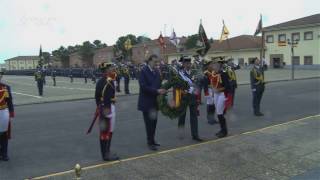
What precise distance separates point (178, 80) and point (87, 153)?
2.34 m

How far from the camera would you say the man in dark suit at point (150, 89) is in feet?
28.3

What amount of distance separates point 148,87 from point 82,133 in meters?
3.16

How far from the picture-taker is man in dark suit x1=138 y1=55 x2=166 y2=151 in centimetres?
864

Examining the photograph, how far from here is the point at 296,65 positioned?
214 feet

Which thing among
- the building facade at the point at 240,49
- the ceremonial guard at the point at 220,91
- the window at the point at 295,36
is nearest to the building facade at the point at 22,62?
the building facade at the point at 240,49

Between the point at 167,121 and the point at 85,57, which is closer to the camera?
the point at 167,121

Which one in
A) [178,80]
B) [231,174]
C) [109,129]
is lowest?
[231,174]

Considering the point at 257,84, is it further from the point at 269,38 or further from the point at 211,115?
the point at 269,38

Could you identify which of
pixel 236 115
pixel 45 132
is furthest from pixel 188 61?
pixel 236 115

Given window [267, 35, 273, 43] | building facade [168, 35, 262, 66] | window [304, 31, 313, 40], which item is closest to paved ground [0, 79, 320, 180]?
window [304, 31, 313, 40]

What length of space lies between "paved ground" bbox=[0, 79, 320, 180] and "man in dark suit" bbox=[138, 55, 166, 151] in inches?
27.7

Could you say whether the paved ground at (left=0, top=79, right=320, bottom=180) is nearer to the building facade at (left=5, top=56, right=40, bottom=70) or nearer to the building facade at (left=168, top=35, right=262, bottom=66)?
the building facade at (left=168, top=35, right=262, bottom=66)

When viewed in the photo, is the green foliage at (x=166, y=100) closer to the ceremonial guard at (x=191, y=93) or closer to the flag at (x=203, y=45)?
the ceremonial guard at (x=191, y=93)

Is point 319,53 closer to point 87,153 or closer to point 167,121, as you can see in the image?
point 167,121
